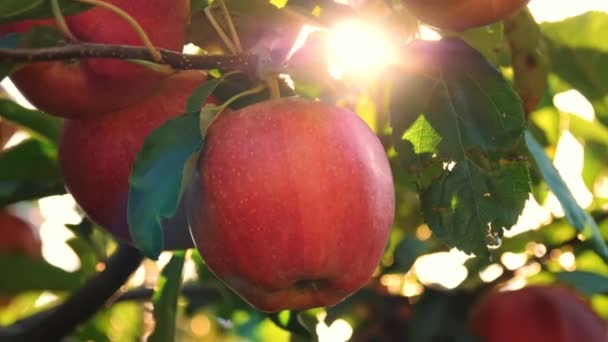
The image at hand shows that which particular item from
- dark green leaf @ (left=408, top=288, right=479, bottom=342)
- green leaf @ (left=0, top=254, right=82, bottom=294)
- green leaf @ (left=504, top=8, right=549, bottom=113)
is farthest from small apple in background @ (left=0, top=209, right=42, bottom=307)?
green leaf @ (left=504, top=8, right=549, bottom=113)

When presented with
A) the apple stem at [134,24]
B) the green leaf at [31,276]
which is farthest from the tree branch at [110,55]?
the green leaf at [31,276]

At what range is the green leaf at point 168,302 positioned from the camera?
1.35 m

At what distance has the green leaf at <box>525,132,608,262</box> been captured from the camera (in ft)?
3.79

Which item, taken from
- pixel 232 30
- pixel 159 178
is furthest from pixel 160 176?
pixel 232 30

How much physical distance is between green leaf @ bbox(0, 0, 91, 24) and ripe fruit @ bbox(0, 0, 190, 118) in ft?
0.09

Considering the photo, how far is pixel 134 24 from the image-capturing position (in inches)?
37.1

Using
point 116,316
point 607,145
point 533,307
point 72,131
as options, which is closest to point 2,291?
point 116,316

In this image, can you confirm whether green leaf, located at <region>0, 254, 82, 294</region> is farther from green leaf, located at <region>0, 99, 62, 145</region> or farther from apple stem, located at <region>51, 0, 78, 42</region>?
apple stem, located at <region>51, 0, 78, 42</region>

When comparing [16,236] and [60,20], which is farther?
[16,236]

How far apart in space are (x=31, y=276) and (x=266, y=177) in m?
0.80

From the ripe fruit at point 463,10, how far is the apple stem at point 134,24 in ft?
0.89

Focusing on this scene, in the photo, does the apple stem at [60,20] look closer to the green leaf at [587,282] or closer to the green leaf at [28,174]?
the green leaf at [28,174]

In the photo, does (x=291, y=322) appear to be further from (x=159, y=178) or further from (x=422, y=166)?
(x=159, y=178)

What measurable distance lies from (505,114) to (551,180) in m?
0.12
